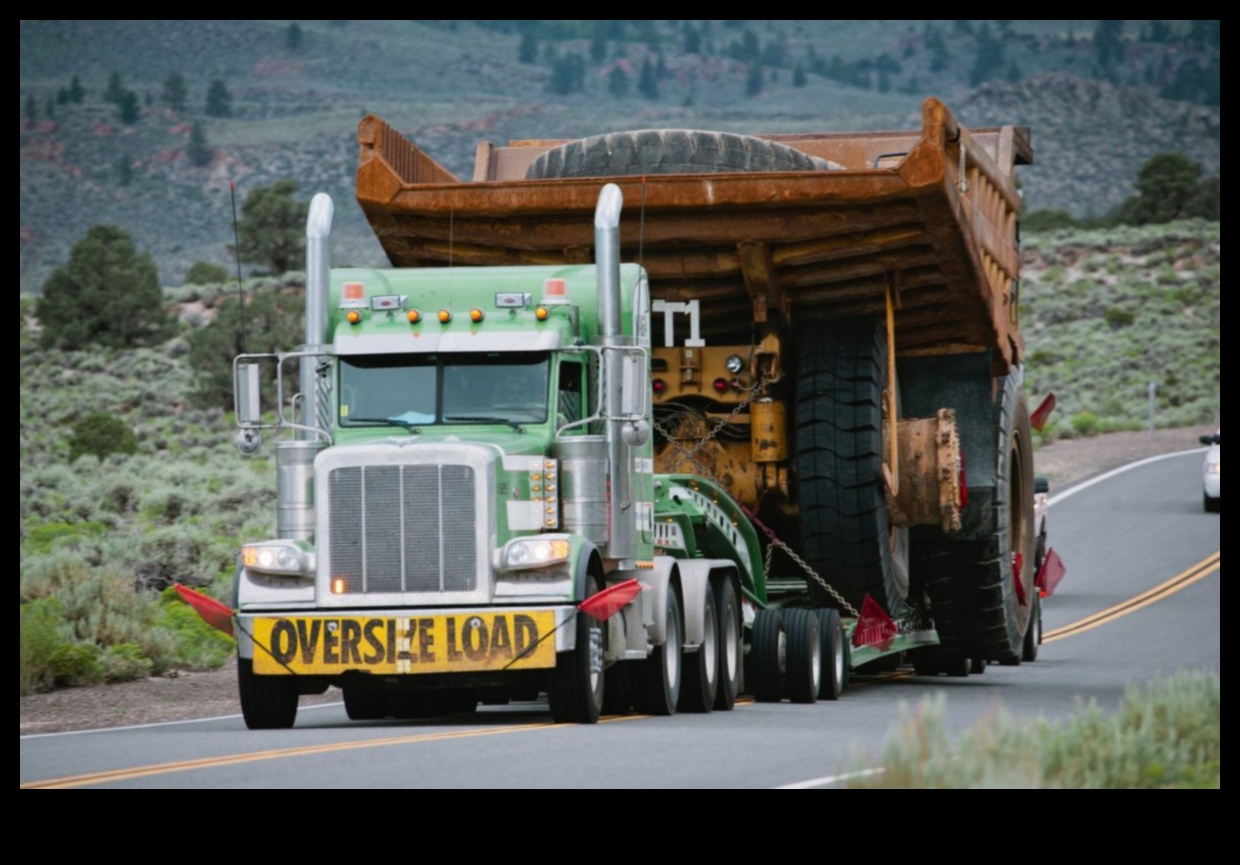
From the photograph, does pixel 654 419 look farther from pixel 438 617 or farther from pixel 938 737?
pixel 938 737

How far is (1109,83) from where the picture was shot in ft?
621

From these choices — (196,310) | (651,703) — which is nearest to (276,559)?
(651,703)

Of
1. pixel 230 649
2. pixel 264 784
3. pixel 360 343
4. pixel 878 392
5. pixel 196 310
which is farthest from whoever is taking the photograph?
pixel 196 310

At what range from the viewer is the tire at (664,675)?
14.2m

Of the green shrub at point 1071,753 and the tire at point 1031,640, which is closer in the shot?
the green shrub at point 1071,753

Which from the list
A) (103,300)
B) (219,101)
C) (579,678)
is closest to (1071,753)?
(579,678)

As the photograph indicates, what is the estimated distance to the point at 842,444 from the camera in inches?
638

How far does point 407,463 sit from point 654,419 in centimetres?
454

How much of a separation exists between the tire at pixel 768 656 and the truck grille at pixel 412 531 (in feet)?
13.1

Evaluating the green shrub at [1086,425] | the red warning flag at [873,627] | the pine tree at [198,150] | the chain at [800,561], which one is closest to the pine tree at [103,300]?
the green shrub at [1086,425]

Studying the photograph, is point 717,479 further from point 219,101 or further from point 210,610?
point 219,101

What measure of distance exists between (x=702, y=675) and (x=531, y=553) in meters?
2.49

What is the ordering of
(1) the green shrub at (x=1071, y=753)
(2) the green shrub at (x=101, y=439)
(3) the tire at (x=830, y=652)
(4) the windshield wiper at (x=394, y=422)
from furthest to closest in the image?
1. (2) the green shrub at (x=101, y=439)
2. (3) the tire at (x=830, y=652)
3. (4) the windshield wiper at (x=394, y=422)
4. (1) the green shrub at (x=1071, y=753)

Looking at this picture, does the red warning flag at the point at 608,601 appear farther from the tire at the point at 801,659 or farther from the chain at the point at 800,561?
the chain at the point at 800,561
